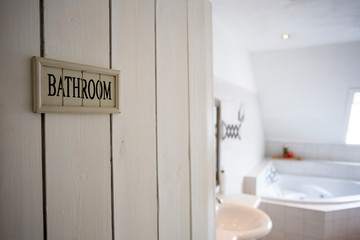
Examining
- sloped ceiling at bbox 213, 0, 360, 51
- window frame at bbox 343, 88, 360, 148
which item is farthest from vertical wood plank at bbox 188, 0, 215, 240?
window frame at bbox 343, 88, 360, 148

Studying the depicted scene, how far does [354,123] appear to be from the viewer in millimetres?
4023

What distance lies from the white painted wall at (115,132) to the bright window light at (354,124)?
3.98 meters

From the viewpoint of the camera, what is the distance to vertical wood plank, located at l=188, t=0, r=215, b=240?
0.86 meters

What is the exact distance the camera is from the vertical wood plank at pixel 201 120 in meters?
0.86

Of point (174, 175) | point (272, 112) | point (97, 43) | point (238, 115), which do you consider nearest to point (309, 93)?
point (272, 112)

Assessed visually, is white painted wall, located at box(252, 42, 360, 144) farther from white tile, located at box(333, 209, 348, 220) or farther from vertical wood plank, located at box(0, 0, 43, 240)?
vertical wood plank, located at box(0, 0, 43, 240)

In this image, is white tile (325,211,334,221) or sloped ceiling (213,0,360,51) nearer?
sloped ceiling (213,0,360,51)

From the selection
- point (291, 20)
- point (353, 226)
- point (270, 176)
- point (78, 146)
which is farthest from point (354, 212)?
point (78, 146)

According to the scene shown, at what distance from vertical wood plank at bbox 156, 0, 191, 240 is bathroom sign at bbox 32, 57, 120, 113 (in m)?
0.18

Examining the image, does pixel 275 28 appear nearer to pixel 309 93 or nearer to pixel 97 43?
pixel 309 93

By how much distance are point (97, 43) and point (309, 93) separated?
412 centimetres

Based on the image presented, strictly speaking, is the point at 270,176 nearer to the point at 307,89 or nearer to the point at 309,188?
the point at 309,188

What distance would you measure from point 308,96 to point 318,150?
1.15 m

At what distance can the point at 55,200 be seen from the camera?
470 millimetres
